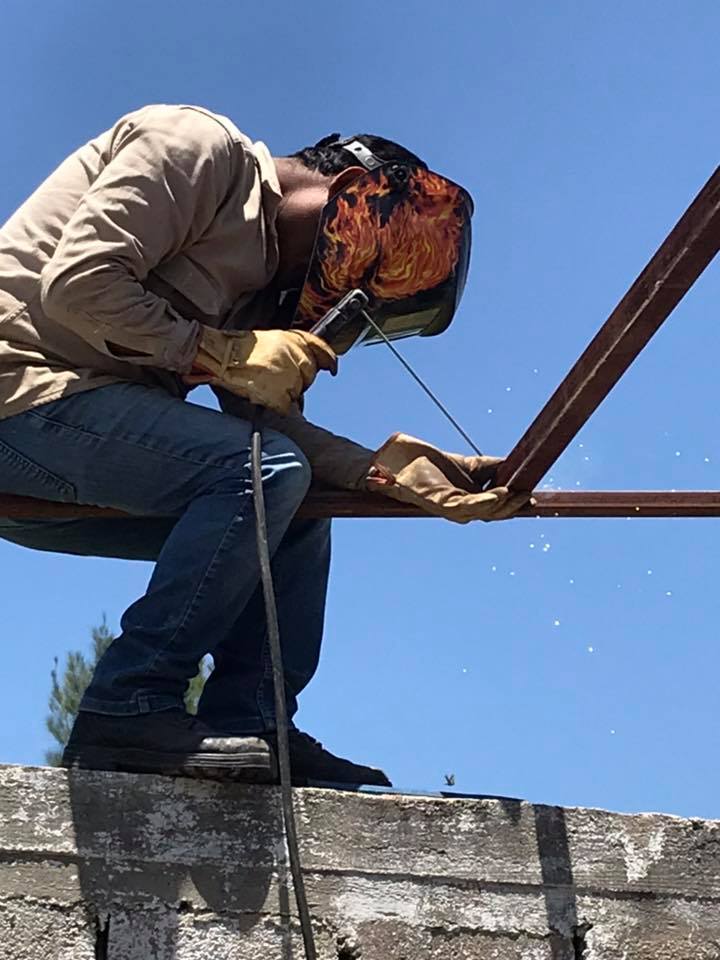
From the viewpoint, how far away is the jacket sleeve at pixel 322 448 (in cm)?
330

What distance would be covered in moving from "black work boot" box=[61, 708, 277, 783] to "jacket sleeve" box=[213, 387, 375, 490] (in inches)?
29.9

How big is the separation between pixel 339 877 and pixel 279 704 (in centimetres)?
37

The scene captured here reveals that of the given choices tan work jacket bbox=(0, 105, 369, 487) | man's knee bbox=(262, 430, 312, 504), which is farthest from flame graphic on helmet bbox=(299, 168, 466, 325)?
man's knee bbox=(262, 430, 312, 504)

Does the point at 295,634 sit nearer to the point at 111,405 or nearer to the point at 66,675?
the point at 111,405

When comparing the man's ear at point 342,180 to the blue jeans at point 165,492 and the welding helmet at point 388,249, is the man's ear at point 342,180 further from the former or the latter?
the blue jeans at point 165,492

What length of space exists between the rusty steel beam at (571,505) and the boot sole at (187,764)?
599 mm

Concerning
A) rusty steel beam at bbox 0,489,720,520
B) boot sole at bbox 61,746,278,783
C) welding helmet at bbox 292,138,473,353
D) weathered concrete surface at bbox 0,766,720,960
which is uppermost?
welding helmet at bbox 292,138,473,353

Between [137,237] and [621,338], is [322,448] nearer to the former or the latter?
[137,237]

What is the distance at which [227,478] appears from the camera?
289 cm

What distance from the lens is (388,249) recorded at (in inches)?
133

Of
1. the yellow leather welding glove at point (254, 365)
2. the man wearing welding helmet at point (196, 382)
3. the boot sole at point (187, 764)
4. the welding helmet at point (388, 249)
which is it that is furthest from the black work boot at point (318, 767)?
the welding helmet at point (388, 249)

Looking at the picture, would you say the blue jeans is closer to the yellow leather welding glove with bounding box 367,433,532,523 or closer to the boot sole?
the boot sole

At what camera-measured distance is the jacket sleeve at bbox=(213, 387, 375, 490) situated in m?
3.30

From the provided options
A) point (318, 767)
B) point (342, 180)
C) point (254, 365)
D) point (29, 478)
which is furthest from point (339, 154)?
point (318, 767)
